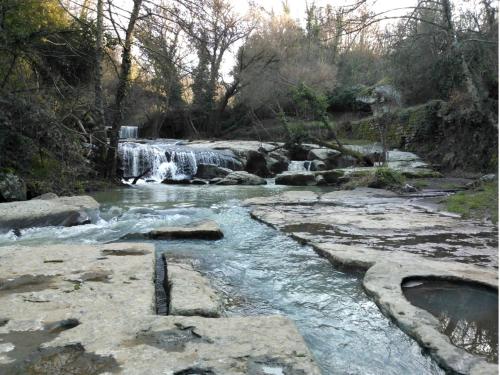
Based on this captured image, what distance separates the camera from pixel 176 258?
3707 mm

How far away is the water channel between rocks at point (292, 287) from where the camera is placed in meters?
2.08

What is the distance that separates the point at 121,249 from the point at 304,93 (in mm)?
12994

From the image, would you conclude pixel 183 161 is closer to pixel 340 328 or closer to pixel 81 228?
pixel 81 228

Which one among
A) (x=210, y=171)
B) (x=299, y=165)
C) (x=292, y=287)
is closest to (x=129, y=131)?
(x=299, y=165)

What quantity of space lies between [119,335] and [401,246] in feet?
9.95

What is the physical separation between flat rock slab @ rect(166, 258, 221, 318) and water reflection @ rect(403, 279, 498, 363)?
126 centimetres

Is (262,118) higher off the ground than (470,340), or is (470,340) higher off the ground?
(262,118)

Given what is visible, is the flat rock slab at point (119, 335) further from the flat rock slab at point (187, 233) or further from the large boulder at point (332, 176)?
Result: the large boulder at point (332, 176)

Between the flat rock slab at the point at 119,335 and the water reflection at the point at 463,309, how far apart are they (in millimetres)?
895

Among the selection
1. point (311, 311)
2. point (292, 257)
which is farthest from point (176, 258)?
point (311, 311)

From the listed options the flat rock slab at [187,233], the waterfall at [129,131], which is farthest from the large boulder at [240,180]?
the waterfall at [129,131]

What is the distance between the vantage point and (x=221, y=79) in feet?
89.2

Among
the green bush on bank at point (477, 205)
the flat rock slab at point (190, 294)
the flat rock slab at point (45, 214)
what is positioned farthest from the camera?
the green bush on bank at point (477, 205)

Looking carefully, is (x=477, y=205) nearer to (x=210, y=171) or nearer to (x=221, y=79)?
(x=210, y=171)
